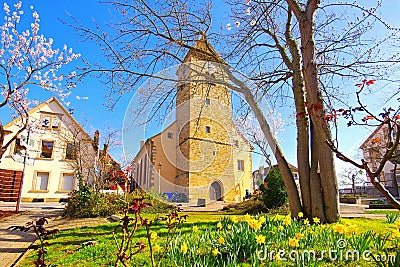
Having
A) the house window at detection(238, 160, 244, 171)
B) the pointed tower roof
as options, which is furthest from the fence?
the pointed tower roof

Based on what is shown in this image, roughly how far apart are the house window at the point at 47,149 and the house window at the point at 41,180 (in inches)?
45.4

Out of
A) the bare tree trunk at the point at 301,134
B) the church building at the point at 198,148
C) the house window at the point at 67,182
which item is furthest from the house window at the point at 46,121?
the bare tree trunk at the point at 301,134

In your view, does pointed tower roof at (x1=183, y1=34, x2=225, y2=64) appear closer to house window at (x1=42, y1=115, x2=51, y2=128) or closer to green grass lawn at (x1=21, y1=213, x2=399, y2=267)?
green grass lawn at (x1=21, y1=213, x2=399, y2=267)

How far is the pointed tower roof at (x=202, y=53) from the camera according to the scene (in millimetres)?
6027

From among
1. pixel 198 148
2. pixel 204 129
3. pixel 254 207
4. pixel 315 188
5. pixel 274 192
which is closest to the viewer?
pixel 315 188

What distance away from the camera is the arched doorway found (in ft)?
46.0

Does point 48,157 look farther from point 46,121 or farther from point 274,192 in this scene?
point 274,192

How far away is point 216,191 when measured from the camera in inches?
564

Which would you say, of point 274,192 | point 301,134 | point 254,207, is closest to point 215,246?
point 301,134

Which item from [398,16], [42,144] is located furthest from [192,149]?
[42,144]

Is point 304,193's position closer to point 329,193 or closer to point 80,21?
point 329,193

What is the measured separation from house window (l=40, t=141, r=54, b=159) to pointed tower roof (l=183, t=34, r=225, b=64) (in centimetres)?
1479

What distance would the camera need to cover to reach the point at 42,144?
17141 mm

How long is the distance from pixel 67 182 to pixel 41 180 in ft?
5.01
